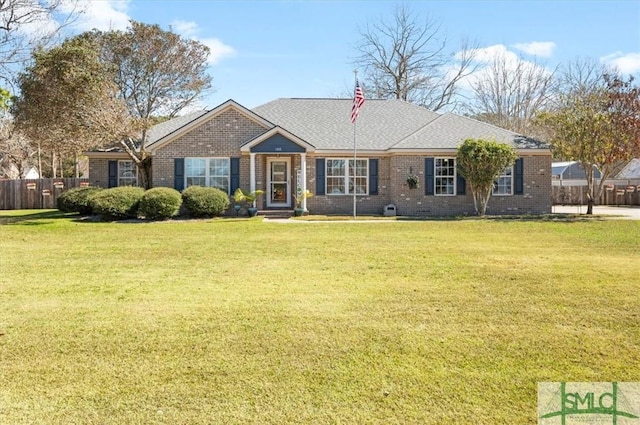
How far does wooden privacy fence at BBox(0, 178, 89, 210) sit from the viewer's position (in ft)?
88.4

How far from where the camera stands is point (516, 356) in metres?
4.26

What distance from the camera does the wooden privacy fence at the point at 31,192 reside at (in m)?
27.0

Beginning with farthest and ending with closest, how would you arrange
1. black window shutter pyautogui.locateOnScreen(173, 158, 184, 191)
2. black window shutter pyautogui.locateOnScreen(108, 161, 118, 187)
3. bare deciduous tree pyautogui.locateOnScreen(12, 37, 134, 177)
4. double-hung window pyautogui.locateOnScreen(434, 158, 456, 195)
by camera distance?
black window shutter pyautogui.locateOnScreen(108, 161, 118, 187)
double-hung window pyautogui.locateOnScreen(434, 158, 456, 195)
black window shutter pyautogui.locateOnScreen(173, 158, 184, 191)
bare deciduous tree pyautogui.locateOnScreen(12, 37, 134, 177)

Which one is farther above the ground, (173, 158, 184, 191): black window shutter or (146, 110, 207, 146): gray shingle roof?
(146, 110, 207, 146): gray shingle roof

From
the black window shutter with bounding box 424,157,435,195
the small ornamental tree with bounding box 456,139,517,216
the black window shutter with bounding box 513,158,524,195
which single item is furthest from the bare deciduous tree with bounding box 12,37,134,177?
the black window shutter with bounding box 513,158,524,195

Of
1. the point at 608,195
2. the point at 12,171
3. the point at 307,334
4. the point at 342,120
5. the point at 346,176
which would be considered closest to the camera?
the point at 307,334

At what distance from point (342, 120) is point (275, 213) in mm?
6338

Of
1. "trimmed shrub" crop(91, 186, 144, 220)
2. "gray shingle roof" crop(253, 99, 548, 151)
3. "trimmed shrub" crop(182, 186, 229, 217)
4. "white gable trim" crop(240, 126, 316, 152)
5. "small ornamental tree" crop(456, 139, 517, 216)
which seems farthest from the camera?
"gray shingle roof" crop(253, 99, 548, 151)

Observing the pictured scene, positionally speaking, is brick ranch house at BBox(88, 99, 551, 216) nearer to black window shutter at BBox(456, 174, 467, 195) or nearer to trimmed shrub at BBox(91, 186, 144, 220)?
black window shutter at BBox(456, 174, 467, 195)

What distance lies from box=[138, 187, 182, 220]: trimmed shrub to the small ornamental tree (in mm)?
11140

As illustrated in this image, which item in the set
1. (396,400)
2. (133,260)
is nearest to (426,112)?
(133,260)

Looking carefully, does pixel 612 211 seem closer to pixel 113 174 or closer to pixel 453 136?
pixel 453 136

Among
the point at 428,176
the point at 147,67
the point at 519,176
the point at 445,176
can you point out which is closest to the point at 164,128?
the point at 147,67

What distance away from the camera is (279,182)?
21266 mm
